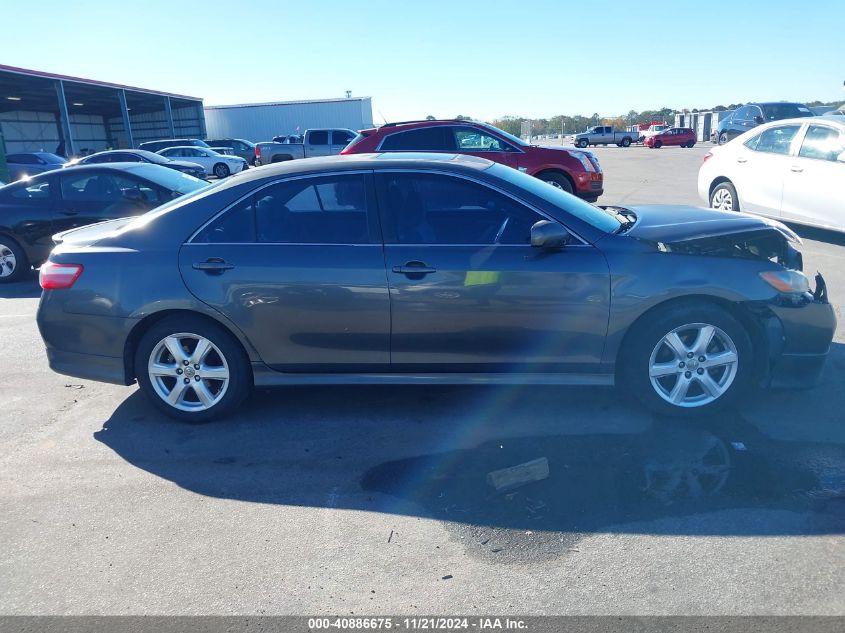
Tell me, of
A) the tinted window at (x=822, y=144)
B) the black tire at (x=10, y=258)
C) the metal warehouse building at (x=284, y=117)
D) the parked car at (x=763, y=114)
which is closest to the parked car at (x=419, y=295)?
the tinted window at (x=822, y=144)

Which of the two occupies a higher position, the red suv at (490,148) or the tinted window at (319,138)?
the tinted window at (319,138)

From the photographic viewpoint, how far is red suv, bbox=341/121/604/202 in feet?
39.0

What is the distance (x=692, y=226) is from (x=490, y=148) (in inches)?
320

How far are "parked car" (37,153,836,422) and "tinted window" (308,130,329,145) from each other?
955 inches

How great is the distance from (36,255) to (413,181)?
23.5 ft

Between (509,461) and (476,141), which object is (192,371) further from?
(476,141)

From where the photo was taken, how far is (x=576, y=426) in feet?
13.5

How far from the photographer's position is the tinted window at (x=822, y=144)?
27.6 ft

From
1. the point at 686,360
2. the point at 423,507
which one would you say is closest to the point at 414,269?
the point at 423,507

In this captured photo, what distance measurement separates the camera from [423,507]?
334cm

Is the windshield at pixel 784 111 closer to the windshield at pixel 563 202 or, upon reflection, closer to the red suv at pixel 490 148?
the red suv at pixel 490 148

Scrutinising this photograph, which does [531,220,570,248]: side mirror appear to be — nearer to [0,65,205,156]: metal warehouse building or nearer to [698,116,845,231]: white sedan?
[698,116,845,231]: white sedan

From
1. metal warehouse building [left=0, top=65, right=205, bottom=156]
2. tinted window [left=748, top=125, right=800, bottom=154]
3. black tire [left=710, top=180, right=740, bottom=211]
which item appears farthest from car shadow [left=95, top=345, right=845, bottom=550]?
metal warehouse building [left=0, top=65, right=205, bottom=156]

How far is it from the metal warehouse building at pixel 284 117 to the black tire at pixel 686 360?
1783 inches
